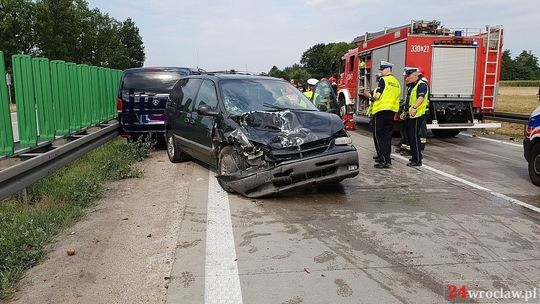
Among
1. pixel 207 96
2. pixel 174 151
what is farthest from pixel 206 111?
pixel 174 151

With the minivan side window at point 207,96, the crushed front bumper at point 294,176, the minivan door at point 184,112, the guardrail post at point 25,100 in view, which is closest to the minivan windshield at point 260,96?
the minivan side window at point 207,96

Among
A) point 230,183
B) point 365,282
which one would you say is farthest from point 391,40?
point 365,282

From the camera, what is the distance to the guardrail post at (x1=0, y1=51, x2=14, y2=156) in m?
5.21

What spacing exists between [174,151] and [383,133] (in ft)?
12.9

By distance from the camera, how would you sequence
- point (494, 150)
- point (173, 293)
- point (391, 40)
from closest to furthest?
point (173, 293), point (494, 150), point (391, 40)

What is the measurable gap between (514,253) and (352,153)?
8.26 ft

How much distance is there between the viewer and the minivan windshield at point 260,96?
6734 millimetres

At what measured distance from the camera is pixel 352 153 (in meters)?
6.28

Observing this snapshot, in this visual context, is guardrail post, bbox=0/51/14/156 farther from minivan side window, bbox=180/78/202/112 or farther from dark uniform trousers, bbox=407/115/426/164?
dark uniform trousers, bbox=407/115/426/164

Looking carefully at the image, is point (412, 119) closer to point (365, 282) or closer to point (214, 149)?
point (214, 149)

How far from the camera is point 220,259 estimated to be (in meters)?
4.08

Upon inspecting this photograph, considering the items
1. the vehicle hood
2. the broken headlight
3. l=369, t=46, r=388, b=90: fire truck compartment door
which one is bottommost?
the broken headlight

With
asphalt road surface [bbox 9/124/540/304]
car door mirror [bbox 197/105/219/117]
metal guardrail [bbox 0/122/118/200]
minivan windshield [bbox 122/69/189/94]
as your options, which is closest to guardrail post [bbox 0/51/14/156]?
metal guardrail [bbox 0/122/118/200]

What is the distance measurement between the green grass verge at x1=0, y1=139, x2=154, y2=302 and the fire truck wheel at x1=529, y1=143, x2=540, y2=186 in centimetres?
631
